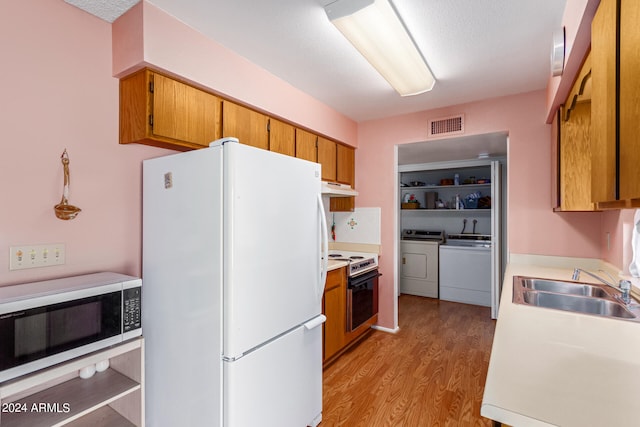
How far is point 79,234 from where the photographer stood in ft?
5.36

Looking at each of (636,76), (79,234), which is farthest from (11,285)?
(636,76)

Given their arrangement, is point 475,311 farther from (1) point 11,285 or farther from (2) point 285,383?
(1) point 11,285

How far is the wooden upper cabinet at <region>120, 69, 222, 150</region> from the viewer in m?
1.65

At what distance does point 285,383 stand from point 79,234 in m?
1.34

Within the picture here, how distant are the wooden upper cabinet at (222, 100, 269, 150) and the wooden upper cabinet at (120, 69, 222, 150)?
115 mm

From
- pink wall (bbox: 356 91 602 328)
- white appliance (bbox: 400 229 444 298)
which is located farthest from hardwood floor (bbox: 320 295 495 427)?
pink wall (bbox: 356 91 602 328)

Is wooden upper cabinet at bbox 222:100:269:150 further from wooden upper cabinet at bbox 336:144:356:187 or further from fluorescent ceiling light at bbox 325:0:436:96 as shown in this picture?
wooden upper cabinet at bbox 336:144:356:187

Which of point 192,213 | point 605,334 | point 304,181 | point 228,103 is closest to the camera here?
point 605,334

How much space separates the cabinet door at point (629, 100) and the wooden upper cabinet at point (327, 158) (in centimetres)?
236

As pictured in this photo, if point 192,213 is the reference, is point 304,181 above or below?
above

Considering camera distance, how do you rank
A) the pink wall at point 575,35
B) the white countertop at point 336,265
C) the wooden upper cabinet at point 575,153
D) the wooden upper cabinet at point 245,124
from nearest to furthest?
the pink wall at point 575,35 → the wooden upper cabinet at point 575,153 → the wooden upper cabinet at point 245,124 → the white countertop at point 336,265

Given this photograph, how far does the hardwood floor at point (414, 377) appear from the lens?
2.04m

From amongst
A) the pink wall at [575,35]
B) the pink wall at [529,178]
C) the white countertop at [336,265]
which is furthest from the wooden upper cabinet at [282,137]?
the pink wall at [575,35]

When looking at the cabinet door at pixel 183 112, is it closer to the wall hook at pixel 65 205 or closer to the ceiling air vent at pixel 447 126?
the wall hook at pixel 65 205
